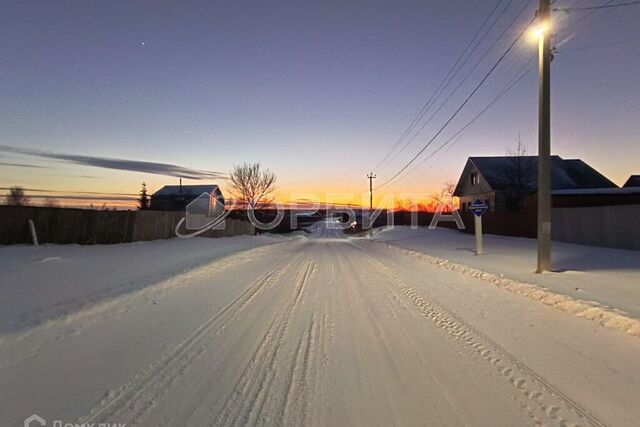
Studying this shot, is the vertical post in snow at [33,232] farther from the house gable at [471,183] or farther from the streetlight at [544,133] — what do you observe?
the house gable at [471,183]

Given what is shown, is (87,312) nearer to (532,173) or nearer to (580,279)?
(580,279)

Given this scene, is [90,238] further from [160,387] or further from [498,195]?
[498,195]

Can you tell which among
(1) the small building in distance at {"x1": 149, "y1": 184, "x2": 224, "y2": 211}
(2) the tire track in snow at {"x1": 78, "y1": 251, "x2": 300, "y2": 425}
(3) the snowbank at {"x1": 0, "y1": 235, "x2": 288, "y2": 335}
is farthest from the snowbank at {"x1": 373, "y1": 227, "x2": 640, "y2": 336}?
(1) the small building in distance at {"x1": 149, "y1": 184, "x2": 224, "y2": 211}

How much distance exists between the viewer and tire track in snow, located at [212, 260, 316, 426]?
3.61 m

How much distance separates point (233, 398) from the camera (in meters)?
3.96

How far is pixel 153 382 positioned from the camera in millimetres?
4297

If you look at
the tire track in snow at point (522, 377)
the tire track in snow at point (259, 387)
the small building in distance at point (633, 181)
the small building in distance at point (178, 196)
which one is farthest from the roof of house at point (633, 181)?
the small building in distance at point (178, 196)

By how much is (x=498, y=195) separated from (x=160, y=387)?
40.1 m

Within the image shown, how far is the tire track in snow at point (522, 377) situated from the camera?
3.61m

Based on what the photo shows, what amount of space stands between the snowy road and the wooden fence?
25.5ft

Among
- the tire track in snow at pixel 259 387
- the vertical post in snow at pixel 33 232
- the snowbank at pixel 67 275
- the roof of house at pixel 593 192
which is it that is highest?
the roof of house at pixel 593 192

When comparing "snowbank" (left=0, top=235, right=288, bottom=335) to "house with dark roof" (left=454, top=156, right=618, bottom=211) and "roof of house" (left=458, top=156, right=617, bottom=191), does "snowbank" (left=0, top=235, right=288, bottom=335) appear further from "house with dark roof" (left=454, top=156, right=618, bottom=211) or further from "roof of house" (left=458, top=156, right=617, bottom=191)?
"roof of house" (left=458, top=156, right=617, bottom=191)

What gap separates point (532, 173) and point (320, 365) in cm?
4054

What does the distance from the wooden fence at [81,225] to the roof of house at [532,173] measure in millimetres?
31814
